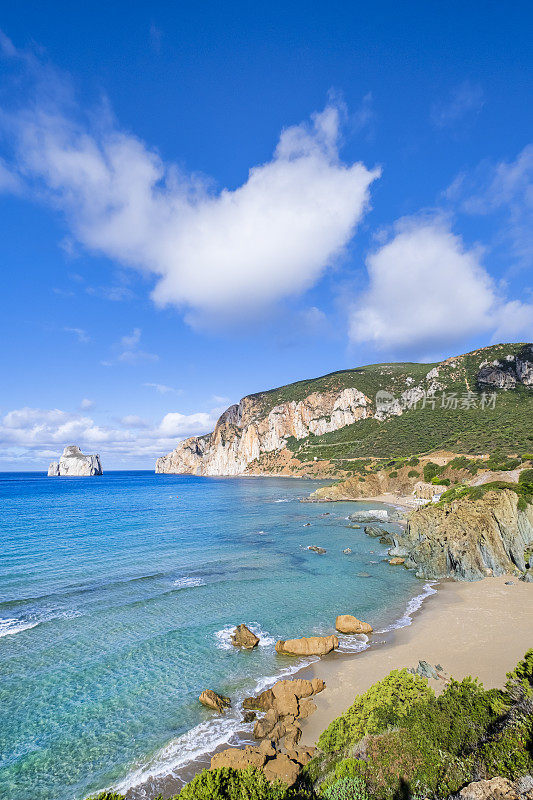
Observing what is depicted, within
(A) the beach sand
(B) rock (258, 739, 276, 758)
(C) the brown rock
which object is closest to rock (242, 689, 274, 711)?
(C) the brown rock

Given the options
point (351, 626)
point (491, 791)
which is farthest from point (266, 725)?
point (491, 791)

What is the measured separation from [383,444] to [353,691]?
315 ft

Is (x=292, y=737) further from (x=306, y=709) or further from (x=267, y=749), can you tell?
(x=306, y=709)

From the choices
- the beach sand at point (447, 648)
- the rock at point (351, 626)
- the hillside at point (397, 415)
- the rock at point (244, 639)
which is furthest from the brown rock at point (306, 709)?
the hillside at point (397, 415)

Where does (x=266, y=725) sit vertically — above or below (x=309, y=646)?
above

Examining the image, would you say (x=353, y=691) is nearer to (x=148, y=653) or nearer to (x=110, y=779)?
(x=110, y=779)

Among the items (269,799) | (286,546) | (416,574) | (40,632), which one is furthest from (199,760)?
(286,546)

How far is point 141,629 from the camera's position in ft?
66.7

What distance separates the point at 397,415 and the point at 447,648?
120753 mm

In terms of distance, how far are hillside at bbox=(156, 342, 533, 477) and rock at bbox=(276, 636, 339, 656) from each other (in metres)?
55.5

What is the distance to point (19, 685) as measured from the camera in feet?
50.8

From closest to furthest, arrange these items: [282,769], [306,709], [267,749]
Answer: [282,769] → [267,749] → [306,709]

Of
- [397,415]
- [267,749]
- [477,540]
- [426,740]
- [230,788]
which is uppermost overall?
[397,415]

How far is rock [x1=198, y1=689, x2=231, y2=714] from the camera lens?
13.5 meters
